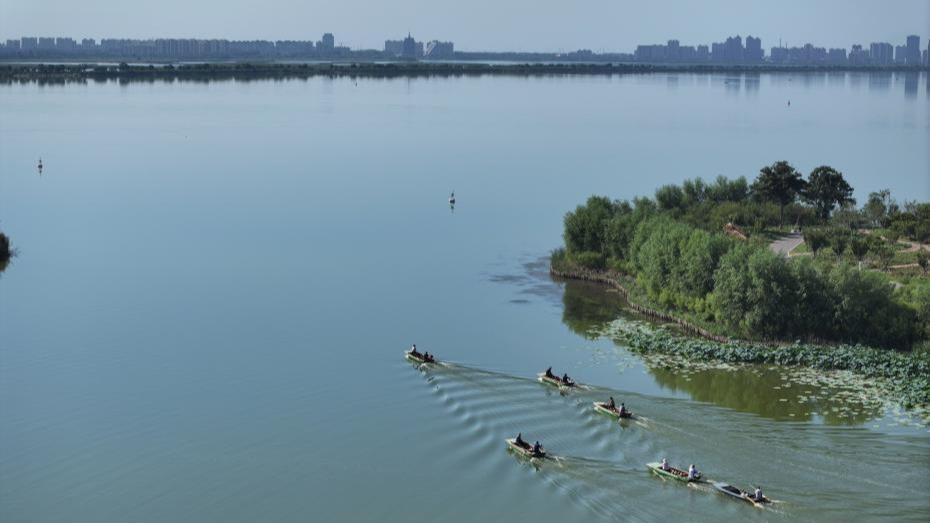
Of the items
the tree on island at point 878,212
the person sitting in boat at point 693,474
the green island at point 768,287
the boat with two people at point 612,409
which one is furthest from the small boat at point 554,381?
the tree on island at point 878,212

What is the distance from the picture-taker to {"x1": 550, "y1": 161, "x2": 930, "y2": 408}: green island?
41.8 meters

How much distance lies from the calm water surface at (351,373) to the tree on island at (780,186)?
42.1 ft

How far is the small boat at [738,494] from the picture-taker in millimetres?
29266

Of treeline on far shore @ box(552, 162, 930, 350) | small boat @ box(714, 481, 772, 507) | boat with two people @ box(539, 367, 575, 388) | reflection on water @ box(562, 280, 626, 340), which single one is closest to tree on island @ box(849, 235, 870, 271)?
treeline on far shore @ box(552, 162, 930, 350)

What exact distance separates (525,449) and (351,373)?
957cm

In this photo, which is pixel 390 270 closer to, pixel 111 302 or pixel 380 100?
pixel 111 302

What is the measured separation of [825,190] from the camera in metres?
66.4

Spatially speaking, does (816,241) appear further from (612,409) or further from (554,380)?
(612,409)

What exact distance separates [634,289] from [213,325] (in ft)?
61.0

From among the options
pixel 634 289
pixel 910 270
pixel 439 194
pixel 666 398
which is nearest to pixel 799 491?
pixel 666 398

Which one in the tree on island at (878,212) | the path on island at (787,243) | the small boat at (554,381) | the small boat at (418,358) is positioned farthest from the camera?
the tree on island at (878,212)

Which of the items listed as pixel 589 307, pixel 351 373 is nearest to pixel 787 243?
pixel 589 307

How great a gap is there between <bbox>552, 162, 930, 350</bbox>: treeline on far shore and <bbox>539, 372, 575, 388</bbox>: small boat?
8.73m

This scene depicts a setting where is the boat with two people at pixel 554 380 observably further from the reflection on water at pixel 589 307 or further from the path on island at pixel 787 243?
the path on island at pixel 787 243
